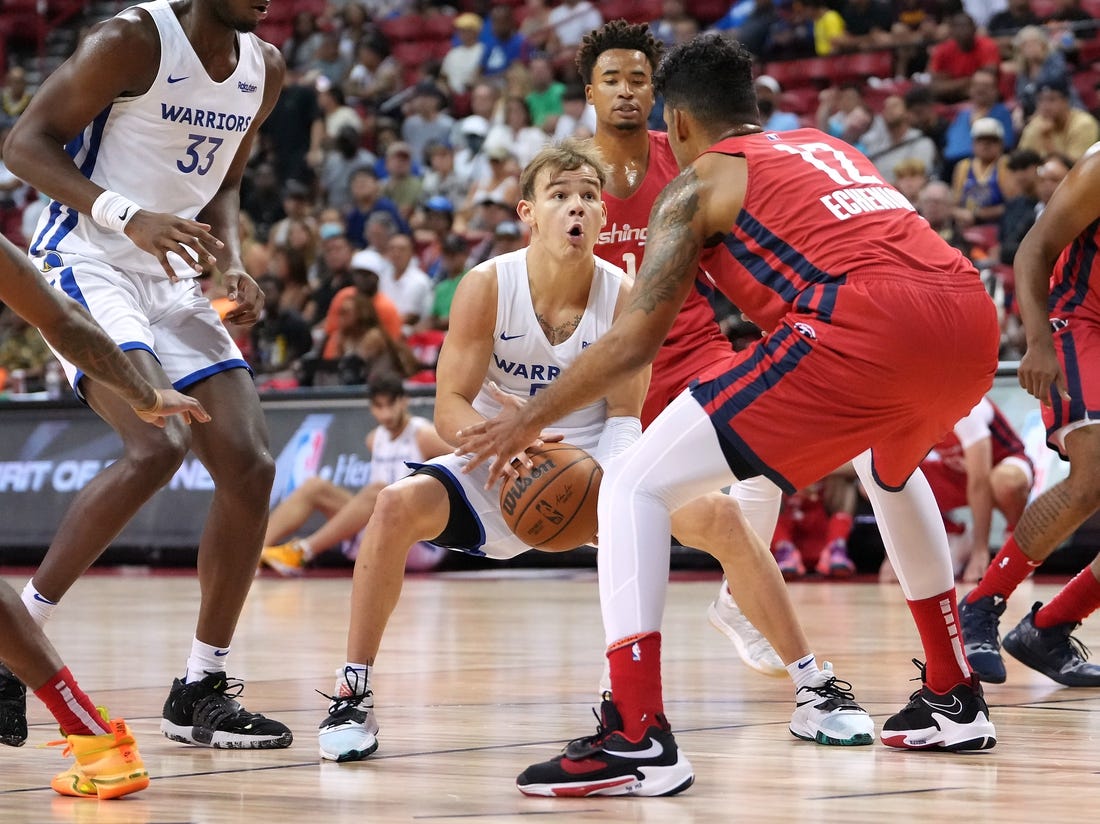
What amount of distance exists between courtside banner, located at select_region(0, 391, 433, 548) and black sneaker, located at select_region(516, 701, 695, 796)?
8.07 meters

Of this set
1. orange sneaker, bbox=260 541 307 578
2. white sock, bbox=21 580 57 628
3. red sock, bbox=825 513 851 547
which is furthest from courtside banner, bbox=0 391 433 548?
white sock, bbox=21 580 57 628

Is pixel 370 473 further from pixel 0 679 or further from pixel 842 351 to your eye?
pixel 842 351

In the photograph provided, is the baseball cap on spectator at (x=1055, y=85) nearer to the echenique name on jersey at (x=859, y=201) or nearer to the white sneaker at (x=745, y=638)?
the white sneaker at (x=745, y=638)

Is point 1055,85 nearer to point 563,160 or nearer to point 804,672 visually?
point 563,160

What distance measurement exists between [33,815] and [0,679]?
0.95 metres

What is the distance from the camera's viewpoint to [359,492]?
12039mm

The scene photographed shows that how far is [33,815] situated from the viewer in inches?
144

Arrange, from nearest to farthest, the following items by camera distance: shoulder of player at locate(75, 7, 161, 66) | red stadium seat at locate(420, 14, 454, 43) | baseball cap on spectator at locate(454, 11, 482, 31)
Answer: shoulder of player at locate(75, 7, 161, 66) → baseball cap on spectator at locate(454, 11, 482, 31) → red stadium seat at locate(420, 14, 454, 43)

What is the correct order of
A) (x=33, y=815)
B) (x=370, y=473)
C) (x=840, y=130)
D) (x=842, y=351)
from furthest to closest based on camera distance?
(x=840, y=130) → (x=370, y=473) → (x=842, y=351) → (x=33, y=815)

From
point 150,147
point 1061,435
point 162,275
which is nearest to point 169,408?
point 162,275

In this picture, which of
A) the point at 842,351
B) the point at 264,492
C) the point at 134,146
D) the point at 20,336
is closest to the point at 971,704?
the point at 842,351

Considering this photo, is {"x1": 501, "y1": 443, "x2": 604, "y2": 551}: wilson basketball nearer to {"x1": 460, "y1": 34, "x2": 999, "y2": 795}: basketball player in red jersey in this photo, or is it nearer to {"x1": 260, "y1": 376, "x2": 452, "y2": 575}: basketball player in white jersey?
{"x1": 460, "y1": 34, "x2": 999, "y2": 795}: basketball player in red jersey

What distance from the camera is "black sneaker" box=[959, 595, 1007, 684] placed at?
5.91m

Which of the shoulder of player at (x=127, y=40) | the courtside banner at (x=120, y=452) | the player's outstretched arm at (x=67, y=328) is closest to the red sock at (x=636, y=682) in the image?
the player's outstretched arm at (x=67, y=328)
